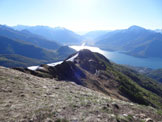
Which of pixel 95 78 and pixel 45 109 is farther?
pixel 95 78

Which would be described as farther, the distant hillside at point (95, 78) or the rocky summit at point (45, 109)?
the distant hillside at point (95, 78)

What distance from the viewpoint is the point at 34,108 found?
9609 millimetres

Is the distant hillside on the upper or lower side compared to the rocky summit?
lower

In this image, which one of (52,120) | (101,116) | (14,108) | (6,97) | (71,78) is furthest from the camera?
(71,78)

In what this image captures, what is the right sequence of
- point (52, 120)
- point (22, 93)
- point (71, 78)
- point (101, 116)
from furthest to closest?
point (71, 78)
point (22, 93)
point (101, 116)
point (52, 120)

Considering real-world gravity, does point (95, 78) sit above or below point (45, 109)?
below

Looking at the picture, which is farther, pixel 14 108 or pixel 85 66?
pixel 85 66

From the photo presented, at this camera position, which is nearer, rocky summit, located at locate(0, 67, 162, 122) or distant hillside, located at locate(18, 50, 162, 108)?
rocky summit, located at locate(0, 67, 162, 122)

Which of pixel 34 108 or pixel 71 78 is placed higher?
pixel 34 108

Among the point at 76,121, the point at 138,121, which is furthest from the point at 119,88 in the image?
the point at 76,121

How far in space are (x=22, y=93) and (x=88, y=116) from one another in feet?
21.3

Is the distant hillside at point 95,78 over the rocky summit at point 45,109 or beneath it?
beneath

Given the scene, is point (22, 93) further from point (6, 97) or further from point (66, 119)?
point (66, 119)

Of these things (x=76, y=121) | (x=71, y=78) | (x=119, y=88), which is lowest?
Result: (x=119, y=88)
